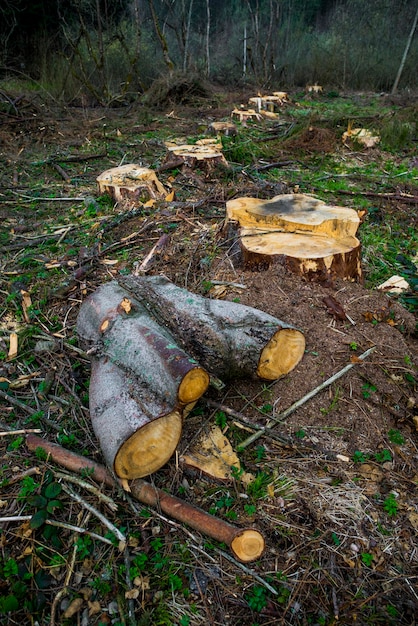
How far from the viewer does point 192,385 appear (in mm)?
2027

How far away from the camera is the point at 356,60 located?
623 inches

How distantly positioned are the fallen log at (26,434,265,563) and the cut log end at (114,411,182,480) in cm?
7

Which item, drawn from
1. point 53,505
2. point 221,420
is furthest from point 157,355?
point 53,505

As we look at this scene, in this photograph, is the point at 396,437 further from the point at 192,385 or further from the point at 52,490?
the point at 52,490

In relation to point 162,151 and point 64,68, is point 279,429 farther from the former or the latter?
point 64,68

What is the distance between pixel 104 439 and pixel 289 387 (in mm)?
1055

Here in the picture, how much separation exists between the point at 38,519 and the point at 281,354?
143 centimetres

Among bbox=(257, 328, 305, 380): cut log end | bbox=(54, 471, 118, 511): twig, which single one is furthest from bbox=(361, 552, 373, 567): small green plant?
bbox=(54, 471, 118, 511): twig

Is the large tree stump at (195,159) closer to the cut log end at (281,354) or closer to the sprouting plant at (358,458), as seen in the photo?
the cut log end at (281,354)

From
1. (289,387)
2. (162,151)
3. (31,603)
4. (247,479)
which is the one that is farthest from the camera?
(162,151)

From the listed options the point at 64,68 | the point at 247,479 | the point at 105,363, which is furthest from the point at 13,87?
the point at 247,479

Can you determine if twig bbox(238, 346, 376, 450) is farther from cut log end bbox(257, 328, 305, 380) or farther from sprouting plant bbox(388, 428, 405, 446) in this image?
sprouting plant bbox(388, 428, 405, 446)

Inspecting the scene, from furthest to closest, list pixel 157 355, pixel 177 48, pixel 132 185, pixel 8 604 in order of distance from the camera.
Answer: pixel 177 48, pixel 132 185, pixel 157 355, pixel 8 604

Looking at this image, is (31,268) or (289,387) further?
(31,268)
